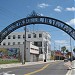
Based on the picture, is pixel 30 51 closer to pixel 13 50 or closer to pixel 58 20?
pixel 13 50

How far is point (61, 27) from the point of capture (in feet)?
189

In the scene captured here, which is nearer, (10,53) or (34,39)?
(10,53)

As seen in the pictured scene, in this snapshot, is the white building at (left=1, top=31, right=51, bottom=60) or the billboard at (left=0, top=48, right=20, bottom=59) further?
the white building at (left=1, top=31, right=51, bottom=60)

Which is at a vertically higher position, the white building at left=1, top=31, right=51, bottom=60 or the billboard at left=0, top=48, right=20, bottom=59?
the white building at left=1, top=31, right=51, bottom=60

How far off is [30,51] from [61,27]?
41.4m

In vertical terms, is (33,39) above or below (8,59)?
above

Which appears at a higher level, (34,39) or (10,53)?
(34,39)

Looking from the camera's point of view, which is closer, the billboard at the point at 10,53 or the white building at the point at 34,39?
the billboard at the point at 10,53

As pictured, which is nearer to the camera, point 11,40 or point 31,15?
point 31,15

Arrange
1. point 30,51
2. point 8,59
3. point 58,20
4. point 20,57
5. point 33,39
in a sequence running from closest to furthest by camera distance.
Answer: point 58,20 → point 8,59 → point 20,57 → point 30,51 → point 33,39

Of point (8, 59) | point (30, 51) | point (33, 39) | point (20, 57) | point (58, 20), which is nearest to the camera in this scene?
point (58, 20)

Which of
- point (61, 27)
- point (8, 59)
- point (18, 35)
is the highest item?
point (18, 35)

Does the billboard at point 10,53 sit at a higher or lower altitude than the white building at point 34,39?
lower

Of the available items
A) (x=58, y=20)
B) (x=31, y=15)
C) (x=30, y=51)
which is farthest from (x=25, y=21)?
(x=30, y=51)
